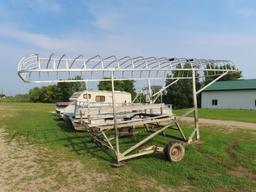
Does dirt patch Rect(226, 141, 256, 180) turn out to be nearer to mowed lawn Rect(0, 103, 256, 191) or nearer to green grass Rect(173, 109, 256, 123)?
mowed lawn Rect(0, 103, 256, 191)

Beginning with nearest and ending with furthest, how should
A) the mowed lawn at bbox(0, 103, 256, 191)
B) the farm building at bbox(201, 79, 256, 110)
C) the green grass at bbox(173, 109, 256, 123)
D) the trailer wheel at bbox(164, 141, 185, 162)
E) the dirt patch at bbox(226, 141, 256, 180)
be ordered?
the mowed lawn at bbox(0, 103, 256, 191), the dirt patch at bbox(226, 141, 256, 180), the trailer wheel at bbox(164, 141, 185, 162), the green grass at bbox(173, 109, 256, 123), the farm building at bbox(201, 79, 256, 110)

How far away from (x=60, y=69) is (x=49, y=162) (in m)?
2.86

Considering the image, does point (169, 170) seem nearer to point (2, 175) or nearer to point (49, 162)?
point (49, 162)

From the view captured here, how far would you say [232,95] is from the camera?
41.8m

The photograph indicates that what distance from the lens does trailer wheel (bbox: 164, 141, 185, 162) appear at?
8.02m

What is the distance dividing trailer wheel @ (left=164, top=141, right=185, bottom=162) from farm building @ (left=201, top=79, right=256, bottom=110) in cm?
3385

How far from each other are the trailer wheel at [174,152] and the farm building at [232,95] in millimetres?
33851

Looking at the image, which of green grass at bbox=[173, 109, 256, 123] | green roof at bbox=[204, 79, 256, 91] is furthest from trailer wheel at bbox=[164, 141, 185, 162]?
green roof at bbox=[204, 79, 256, 91]

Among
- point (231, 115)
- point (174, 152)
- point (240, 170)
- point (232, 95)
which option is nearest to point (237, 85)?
point (232, 95)

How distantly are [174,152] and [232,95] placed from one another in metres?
36.1

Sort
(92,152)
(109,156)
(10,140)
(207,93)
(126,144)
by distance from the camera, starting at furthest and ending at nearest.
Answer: (207,93)
(10,140)
(126,144)
(92,152)
(109,156)

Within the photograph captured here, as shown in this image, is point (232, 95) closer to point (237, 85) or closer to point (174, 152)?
point (237, 85)

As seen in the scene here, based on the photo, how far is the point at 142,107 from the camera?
10.0 m

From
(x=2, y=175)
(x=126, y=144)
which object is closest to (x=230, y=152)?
(x=126, y=144)
